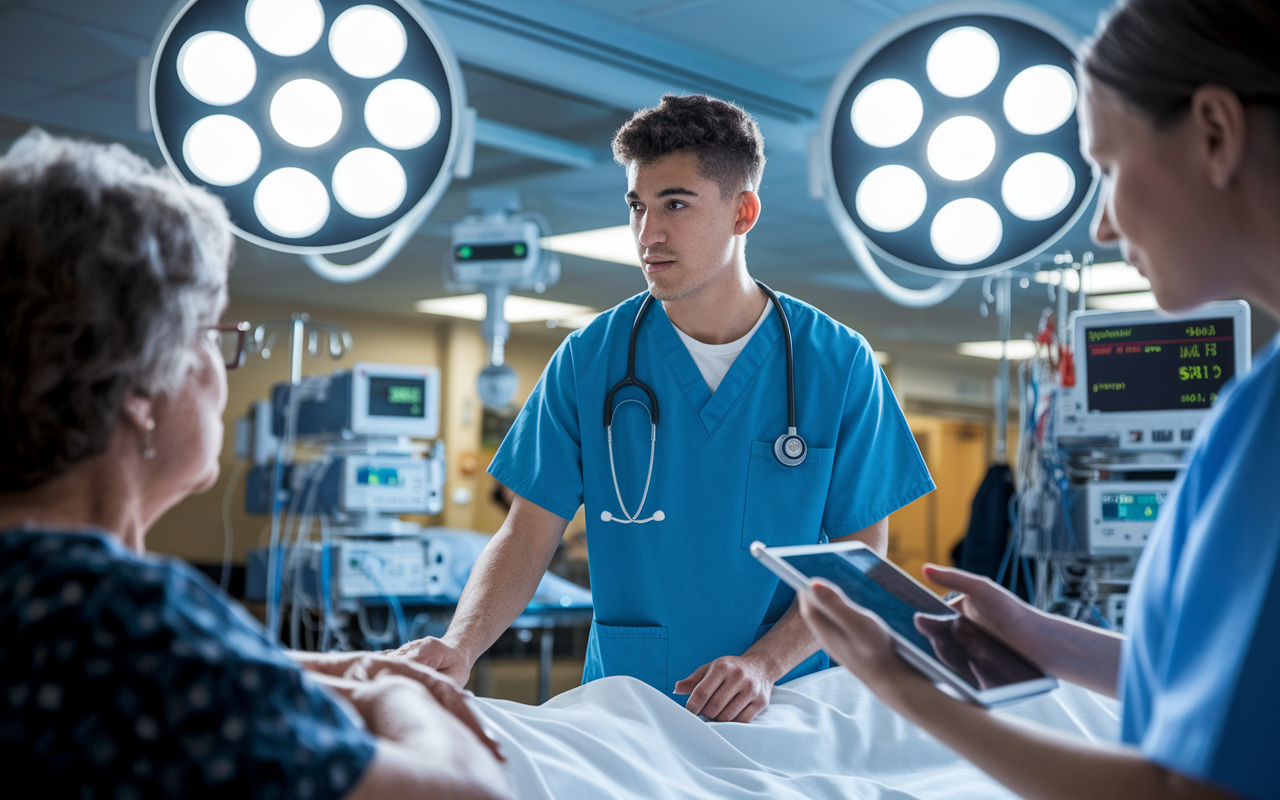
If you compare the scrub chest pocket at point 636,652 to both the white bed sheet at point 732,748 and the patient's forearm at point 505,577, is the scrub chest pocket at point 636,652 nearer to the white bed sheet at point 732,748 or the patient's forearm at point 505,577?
the patient's forearm at point 505,577

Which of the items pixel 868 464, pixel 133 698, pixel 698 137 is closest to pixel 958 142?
pixel 698 137

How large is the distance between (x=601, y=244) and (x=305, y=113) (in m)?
3.77

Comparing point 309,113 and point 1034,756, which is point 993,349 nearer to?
point 309,113

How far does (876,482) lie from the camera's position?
1677 mm

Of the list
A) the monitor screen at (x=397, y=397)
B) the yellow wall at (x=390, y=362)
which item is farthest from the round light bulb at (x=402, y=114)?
the yellow wall at (x=390, y=362)

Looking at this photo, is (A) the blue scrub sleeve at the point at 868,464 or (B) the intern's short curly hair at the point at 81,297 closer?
(B) the intern's short curly hair at the point at 81,297

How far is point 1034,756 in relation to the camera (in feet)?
2.17

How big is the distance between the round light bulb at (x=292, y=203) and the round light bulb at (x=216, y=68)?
0.53 feet

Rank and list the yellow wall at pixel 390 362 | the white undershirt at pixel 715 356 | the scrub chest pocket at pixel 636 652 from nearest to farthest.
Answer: the scrub chest pocket at pixel 636 652 → the white undershirt at pixel 715 356 → the yellow wall at pixel 390 362

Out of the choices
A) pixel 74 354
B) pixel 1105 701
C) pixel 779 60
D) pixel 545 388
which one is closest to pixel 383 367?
pixel 779 60

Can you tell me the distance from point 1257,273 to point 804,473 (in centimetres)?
101

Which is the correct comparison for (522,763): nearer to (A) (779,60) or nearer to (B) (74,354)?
(B) (74,354)

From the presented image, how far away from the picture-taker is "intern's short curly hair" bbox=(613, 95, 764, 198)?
170 centimetres

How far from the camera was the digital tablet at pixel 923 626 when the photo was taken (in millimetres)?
754
